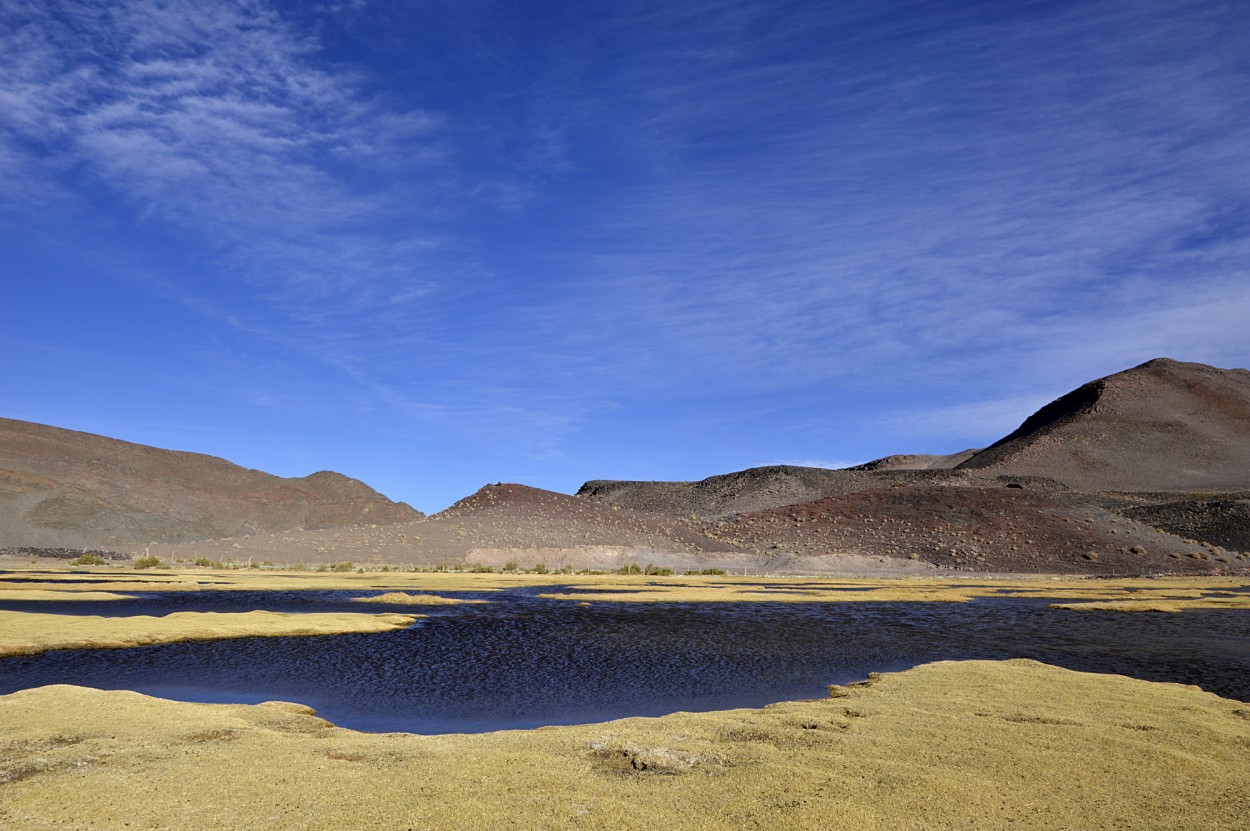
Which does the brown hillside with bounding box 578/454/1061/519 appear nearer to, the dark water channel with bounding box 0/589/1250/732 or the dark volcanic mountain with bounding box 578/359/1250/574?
the dark volcanic mountain with bounding box 578/359/1250/574

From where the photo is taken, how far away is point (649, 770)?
9812mm

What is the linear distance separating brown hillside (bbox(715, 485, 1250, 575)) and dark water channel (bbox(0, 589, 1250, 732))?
4029cm

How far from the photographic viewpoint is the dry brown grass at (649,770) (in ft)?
26.9

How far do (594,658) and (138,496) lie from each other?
120020 mm

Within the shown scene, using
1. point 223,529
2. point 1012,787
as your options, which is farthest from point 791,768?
point 223,529

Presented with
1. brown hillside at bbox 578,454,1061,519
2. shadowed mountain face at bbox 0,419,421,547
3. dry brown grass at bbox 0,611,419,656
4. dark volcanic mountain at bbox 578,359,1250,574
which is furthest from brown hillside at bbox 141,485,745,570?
dry brown grass at bbox 0,611,419,656

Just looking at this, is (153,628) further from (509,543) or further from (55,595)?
(509,543)

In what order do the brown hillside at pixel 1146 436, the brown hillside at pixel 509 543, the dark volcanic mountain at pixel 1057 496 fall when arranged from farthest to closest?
the brown hillside at pixel 1146 436 → the dark volcanic mountain at pixel 1057 496 → the brown hillside at pixel 509 543

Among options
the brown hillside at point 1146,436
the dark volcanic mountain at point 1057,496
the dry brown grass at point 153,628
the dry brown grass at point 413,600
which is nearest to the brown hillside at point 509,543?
the dark volcanic mountain at point 1057,496

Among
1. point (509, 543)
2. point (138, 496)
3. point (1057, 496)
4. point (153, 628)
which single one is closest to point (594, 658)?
point (153, 628)

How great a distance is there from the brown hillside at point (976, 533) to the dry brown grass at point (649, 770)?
62805mm

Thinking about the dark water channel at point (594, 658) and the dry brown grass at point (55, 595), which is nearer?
the dark water channel at point (594, 658)

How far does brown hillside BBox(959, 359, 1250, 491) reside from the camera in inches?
5084

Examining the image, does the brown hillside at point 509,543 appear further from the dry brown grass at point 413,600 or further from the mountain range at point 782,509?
the dry brown grass at point 413,600
